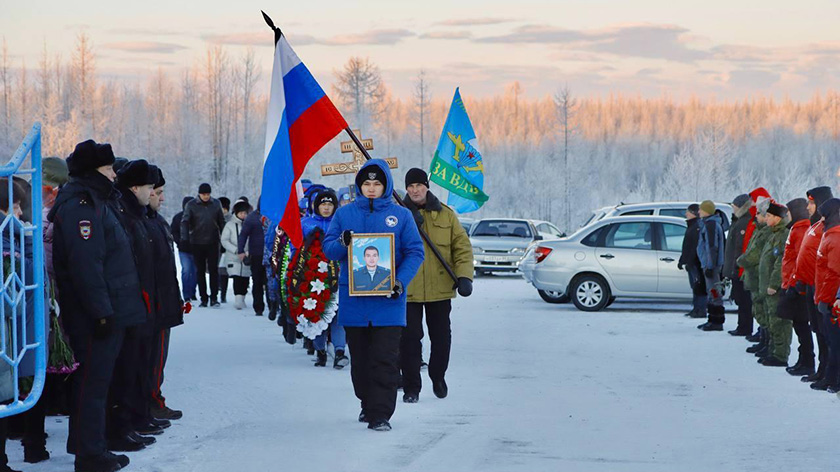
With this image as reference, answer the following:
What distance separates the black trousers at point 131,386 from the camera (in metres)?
6.95

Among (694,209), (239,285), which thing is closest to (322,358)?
(239,285)

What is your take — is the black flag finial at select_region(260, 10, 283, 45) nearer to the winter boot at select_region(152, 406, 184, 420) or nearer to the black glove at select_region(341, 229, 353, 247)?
the black glove at select_region(341, 229, 353, 247)

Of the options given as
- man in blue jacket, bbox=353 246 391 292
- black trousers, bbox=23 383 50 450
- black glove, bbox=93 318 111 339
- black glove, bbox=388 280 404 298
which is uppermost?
man in blue jacket, bbox=353 246 391 292

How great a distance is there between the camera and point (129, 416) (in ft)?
23.0

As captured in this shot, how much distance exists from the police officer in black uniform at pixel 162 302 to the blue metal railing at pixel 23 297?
83.5 inches

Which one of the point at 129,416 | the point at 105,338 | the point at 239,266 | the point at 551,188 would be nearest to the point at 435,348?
the point at 129,416

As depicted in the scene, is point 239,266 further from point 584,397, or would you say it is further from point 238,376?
point 584,397

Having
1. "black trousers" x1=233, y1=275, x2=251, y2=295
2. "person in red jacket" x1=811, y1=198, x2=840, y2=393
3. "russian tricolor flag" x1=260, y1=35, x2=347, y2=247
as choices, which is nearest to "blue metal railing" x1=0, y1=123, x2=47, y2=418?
"russian tricolor flag" x1=260, y1=35, x2=347, y2=247

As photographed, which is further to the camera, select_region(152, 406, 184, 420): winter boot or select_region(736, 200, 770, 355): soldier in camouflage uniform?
select_region(736, 200, 770, 355): soldier in camouflage uniform

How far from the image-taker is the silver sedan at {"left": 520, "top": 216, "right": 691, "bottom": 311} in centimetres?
1769

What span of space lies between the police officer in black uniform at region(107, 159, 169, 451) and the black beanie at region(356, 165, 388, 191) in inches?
55.2

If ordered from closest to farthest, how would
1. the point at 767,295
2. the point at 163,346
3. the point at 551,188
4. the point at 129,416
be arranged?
1. the point at 129,416
2. the point at 163,346
3. the point at 767,295
4. the point at 551,188

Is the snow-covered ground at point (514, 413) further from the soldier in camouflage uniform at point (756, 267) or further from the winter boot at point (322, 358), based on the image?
A: the soldier in camouflage uniform at point (756, 267)

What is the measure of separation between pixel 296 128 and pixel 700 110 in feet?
415
